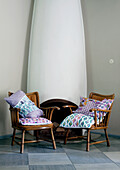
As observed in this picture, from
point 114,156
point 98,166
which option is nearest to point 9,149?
point 98,166

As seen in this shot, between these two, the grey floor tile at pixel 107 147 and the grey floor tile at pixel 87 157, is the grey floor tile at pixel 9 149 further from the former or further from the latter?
the grey floor tile at pixel 107 147

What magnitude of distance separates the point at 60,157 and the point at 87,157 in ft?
1.16

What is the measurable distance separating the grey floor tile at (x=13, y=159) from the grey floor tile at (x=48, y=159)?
7cm

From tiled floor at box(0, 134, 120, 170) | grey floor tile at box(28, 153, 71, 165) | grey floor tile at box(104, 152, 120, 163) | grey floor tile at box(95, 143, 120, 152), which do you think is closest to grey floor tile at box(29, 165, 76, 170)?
tiled floor at box(0, 134, 120, 170)

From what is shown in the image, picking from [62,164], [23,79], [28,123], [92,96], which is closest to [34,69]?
[23,79]

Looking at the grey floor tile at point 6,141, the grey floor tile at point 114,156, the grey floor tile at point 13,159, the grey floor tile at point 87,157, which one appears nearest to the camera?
the grey floor tile at point 13,159

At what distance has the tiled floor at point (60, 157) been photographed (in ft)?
9.33

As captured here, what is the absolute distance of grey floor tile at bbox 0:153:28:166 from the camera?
2.93 metres

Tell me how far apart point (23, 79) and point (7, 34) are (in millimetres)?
950

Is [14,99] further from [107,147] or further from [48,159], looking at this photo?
[107,147]

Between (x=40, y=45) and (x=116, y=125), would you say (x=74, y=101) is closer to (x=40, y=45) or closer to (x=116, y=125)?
(x=116, y=125)

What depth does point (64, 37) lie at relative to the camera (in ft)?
15.8

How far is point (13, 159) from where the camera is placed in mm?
3096

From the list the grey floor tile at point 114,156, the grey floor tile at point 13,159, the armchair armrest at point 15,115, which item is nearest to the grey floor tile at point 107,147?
the grey floor tile at point 114,156
